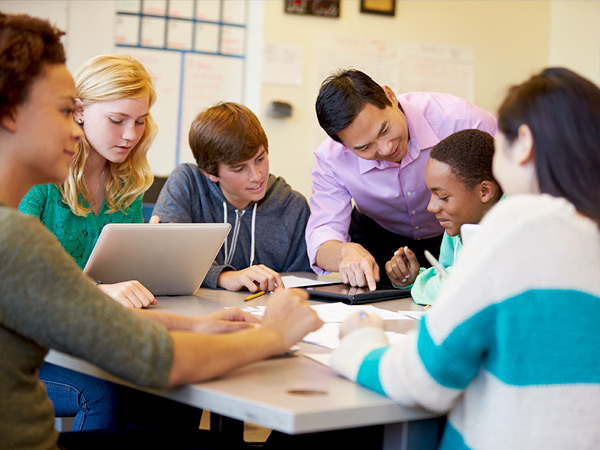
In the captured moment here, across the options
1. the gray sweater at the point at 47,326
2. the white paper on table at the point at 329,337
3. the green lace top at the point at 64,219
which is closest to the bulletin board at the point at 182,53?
Result: the green lace top at the point at 64,219

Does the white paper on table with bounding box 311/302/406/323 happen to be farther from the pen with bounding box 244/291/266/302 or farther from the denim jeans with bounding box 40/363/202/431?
the denim jeans with bounding box 40/363/202/431

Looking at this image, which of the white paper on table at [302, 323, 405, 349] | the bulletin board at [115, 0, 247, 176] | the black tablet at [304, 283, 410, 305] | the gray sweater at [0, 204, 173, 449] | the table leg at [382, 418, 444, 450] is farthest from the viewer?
the bulletin board at [115, 0, 247, 176]

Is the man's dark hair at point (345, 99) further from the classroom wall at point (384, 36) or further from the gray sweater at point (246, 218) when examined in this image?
the classroom wall at point (384, 36)

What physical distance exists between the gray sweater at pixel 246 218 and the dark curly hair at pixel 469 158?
25.5 inches

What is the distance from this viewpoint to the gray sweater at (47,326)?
801 mm

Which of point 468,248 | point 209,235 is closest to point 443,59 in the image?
point 209,235

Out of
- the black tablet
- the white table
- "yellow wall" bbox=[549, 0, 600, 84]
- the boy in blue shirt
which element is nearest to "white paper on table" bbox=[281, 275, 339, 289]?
the black tablet

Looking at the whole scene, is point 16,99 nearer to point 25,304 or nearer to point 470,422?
point 25,304

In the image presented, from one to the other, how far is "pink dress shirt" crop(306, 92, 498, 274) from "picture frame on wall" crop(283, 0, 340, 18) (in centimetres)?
153

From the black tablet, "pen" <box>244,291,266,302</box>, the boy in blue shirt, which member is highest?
the boy in blue shirt

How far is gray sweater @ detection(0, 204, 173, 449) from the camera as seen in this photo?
2.63 feet

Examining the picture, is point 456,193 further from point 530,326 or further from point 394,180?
point 530,326

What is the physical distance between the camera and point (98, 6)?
3699 mm

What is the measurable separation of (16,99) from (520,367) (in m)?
0.75
